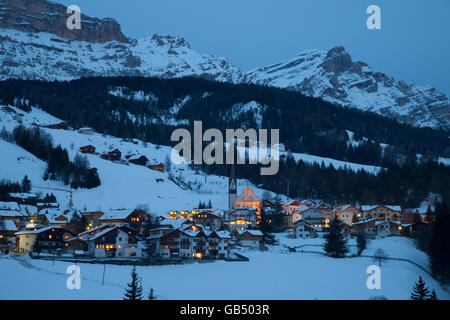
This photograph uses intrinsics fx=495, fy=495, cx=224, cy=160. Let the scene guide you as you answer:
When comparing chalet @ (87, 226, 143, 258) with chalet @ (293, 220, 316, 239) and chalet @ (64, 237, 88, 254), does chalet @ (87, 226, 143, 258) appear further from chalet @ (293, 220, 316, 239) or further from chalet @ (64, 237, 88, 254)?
Result: chalet @ (293, 220, 316, 239)

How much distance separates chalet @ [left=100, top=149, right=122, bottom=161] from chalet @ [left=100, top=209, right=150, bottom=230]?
45.6 meters

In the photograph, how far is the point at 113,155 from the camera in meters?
114

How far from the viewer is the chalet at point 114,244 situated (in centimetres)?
5281

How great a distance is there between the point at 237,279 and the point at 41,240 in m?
24.8

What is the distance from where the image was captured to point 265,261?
50.9 metres

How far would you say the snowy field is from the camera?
35.6 meters

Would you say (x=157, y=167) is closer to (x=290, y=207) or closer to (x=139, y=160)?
(x=139, y=160)

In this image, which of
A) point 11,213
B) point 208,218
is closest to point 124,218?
point 208,218

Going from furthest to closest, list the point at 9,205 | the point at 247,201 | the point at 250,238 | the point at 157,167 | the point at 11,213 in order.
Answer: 1. the point at 157,167
2. the point at 247,201
3. the point at 9,205
4. the point at 11,213
5. the point at 250,238

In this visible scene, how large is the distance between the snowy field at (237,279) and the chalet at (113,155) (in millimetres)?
64780

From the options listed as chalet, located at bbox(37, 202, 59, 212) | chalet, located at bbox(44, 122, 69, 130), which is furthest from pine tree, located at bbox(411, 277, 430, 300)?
chalet, located at bbox(44, 122, 69, 130)

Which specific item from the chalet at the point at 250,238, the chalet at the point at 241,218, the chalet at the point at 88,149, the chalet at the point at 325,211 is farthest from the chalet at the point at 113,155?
the chalet at the point at 250,238

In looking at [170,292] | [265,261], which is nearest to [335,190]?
[265,261]
